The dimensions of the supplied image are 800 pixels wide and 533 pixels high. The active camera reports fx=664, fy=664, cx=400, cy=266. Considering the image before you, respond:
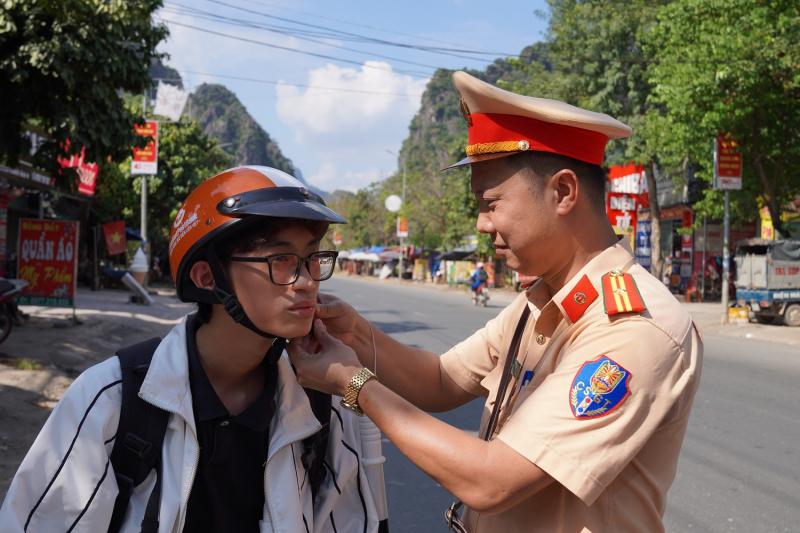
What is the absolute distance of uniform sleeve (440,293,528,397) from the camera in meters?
2.23

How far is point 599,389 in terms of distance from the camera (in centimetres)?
147

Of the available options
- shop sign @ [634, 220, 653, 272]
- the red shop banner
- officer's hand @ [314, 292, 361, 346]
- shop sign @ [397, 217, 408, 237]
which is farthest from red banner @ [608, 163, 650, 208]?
officer's hand @ [314, 292, 361, 346]

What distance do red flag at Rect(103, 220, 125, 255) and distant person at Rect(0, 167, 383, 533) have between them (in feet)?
66.9

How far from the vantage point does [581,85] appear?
24.6m

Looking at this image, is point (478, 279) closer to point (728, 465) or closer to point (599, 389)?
point (728, 465)

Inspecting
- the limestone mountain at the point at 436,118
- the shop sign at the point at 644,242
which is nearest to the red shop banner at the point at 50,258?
the shop sign at the point at 644,242

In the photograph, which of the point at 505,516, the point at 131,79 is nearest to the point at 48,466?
the point at 505,516

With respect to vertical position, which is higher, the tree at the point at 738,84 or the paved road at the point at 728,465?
the tree at the point at 738,84

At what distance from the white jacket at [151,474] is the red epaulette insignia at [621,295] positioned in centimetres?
86

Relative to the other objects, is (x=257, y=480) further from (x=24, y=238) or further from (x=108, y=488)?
(x=24, y=238)

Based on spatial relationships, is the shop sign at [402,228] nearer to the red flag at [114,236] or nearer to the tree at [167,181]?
the tree at [167,181]

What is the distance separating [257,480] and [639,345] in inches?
41.8

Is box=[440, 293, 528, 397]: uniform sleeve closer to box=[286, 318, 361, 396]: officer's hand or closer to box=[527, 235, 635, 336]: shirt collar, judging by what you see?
box=[527, 235, 635, 336]: shirt collar

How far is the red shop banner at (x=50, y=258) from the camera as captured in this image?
33.8ft
